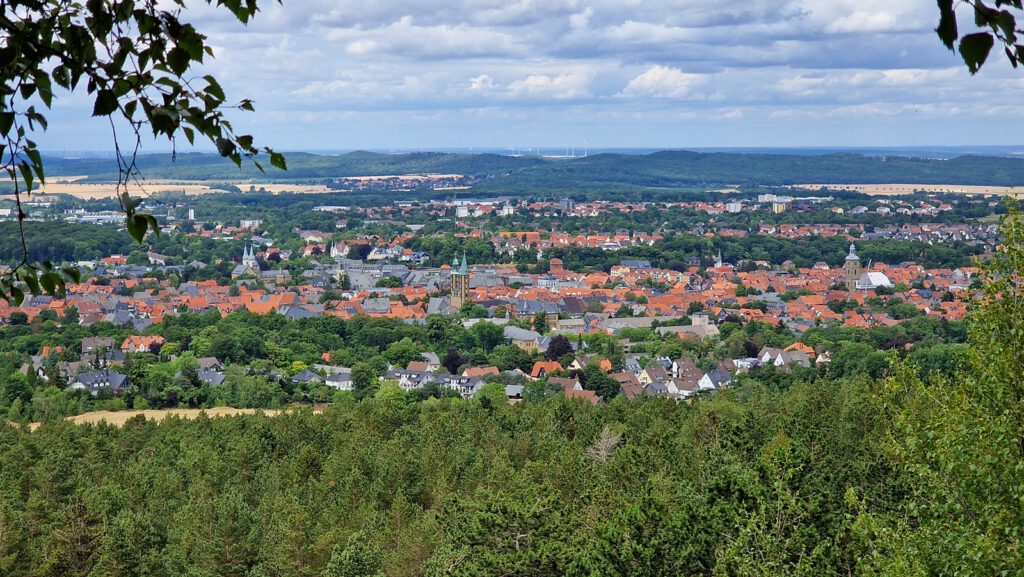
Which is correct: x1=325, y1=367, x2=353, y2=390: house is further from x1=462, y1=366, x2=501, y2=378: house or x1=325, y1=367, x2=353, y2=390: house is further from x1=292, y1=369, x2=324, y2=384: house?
x1=462, y1=366, x2=501, y2=378: house

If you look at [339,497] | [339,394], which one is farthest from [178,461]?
[339,394]

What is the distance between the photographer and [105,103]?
307 cm

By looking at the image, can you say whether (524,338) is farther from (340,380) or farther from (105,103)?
(105,103)

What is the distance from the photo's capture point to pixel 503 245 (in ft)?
357

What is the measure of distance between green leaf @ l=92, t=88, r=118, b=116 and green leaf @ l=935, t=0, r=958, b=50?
2147mm

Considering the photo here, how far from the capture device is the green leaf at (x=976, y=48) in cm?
263

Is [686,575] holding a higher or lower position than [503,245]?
higher

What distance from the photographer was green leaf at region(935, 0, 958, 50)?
8.58 feet

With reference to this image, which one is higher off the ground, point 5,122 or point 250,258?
point 5,122

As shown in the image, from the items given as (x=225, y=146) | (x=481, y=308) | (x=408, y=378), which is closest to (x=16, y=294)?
(x=225, y=146)

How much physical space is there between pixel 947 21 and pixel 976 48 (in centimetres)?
10

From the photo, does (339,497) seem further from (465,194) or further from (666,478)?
(465,194)

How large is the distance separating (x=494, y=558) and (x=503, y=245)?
96.4 meters

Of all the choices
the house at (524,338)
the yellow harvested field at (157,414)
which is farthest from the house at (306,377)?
the house at (524,338)
